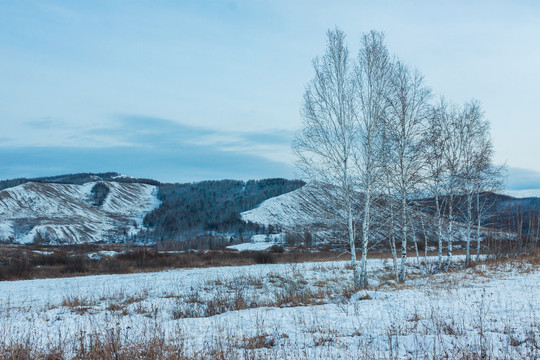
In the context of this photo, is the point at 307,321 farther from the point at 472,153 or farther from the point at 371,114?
the point at 472,153

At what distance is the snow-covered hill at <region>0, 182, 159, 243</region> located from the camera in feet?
384

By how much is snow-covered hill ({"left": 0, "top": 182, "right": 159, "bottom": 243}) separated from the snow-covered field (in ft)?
384

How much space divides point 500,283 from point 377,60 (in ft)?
34.8

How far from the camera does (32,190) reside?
158m

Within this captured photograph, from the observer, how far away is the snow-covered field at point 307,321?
5801mm

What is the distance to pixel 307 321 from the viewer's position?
8.59 meters

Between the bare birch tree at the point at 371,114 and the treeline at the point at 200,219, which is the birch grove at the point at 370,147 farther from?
the treeline at the point at 200,219

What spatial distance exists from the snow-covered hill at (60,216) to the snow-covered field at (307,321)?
117163 millimetres

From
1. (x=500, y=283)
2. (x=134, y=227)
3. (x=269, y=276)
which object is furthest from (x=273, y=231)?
(x=500, y=283)

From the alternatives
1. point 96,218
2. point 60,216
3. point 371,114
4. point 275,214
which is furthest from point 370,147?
point 96,218

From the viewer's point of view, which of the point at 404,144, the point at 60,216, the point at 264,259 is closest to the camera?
the point at 404,144

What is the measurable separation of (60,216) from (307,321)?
162 metres

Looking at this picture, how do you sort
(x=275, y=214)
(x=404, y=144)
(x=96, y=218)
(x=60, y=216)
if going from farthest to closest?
(x=96, y=218), (x=275, y=214), (x=60, y=216), (x=404, y=144)

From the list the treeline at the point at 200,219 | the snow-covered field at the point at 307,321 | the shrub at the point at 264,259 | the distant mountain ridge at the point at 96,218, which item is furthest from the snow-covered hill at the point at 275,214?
the snow-covered field at the point at 307,321
